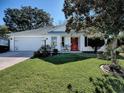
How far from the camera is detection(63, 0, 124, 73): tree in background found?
38.6 ft

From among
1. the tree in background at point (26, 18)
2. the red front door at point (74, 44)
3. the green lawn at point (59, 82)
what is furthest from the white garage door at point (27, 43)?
the tree in background at point (26, 18)

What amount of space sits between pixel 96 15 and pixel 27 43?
22.7 meters

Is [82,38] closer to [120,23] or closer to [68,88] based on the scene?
[120,23]

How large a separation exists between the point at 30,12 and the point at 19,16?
A: 3415 mm

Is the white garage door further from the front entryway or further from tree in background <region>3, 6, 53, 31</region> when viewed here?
tree in background <region>3, 6, 53, 31</region>

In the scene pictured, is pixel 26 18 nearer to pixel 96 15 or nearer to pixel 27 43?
pixel 27 43

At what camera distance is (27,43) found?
3550 cm

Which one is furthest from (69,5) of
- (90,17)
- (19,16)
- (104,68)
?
(19,16)

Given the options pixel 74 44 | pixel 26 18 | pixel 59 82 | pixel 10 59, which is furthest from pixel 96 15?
pixel 26 18

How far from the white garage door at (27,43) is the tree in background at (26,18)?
85.5 feet

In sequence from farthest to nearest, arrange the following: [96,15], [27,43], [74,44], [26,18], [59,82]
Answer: [26,18]
[27,43]
[74,44]
[96,15]
[59,82]

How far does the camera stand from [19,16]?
202 feet

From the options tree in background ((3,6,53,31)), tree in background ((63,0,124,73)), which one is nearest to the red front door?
tree in background ((63,0,124,73))

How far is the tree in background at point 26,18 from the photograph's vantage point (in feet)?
202
